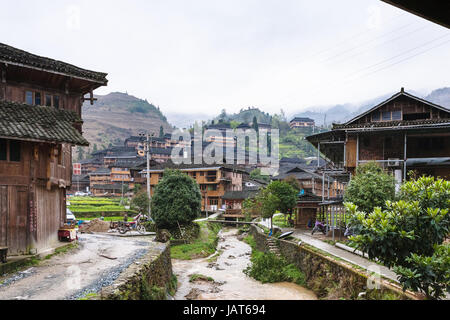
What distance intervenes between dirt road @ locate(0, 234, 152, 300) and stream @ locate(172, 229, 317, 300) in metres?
4.04

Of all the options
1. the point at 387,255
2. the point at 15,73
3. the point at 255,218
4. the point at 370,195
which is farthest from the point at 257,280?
the point at 255,218

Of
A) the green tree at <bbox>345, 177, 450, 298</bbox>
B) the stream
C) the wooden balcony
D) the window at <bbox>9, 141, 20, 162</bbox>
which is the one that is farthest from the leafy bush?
the wooden balcony

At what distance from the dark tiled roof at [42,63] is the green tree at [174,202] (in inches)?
636

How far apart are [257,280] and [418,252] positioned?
14652 millimetres

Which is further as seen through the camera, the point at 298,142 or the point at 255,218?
the point at 298,142

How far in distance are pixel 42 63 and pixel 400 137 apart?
79.4 feet

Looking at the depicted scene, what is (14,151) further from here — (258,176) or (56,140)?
(258,176)

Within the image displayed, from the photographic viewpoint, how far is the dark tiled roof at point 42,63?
13.7 m

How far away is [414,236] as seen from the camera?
6.80 meters

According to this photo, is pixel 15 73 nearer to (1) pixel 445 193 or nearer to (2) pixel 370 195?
(1) pixel 445 193

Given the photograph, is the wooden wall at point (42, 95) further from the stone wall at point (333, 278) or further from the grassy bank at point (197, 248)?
the grassy bank at point (197, 248)

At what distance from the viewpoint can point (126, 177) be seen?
7638 centimetres
